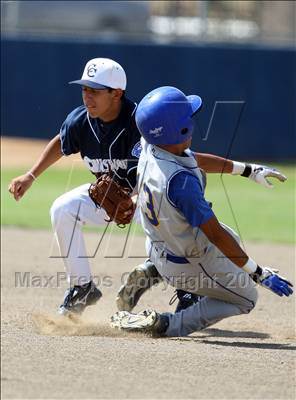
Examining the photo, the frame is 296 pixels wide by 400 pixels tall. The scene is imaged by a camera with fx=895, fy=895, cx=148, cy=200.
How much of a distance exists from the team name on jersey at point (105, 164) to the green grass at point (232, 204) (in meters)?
4.67

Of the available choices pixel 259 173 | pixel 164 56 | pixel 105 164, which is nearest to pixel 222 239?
pixel 259 173

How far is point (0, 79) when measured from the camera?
1866cm

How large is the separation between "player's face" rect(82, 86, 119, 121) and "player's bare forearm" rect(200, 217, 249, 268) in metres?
1.42

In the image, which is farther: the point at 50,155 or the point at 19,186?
the point at 50,155

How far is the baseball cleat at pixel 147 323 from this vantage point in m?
6.04

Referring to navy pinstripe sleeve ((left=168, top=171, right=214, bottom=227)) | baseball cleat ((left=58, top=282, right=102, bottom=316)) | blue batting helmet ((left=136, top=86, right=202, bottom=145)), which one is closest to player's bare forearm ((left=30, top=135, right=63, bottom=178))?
baseball cleat ((left=58, top=282, right=102, bottom=316))

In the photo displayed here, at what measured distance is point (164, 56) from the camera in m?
18.9

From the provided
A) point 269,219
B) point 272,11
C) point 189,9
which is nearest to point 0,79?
point 189,9

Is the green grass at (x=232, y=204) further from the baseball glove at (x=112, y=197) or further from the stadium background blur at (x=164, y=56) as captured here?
the baseball glove at (x=112, y=197)

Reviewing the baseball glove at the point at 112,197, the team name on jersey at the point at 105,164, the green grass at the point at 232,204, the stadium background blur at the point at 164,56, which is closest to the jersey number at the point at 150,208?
the baseball glove at the point at 112,197

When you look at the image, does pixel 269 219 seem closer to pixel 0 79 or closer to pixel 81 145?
pixel 81 145

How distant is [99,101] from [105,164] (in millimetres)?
503

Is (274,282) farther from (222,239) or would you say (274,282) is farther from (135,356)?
(135,356)

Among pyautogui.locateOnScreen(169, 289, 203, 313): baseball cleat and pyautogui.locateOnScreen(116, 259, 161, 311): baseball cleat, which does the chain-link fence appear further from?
pyautogui.locateOnScreen(169, 289, 203, 313): baseball cleat
